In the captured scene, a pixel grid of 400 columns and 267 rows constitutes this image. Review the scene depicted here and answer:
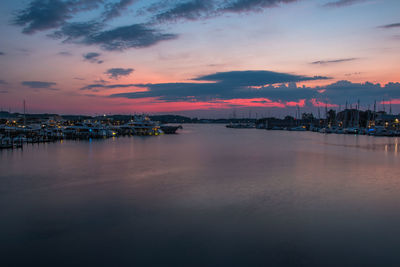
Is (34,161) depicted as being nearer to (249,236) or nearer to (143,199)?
(143,199)

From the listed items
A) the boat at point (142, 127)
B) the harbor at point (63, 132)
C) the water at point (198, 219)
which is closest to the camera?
the water at point (198, 219)

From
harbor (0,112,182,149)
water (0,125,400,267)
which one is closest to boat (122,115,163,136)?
harbor (0,112,182,149)

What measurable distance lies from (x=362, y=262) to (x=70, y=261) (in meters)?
6.40

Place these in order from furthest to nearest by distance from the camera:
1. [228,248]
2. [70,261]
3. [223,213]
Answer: [223,213]
[228,248]
[70,261]

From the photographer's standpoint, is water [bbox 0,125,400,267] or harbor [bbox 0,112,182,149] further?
harbor [bbox 0,112,182,149]

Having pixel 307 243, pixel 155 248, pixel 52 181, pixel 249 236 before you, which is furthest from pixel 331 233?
pixel 52 181

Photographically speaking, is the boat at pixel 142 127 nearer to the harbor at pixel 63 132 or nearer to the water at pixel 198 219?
the harbor at pixel 63 132

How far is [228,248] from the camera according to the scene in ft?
23.5

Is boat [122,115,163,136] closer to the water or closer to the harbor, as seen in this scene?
the harbor

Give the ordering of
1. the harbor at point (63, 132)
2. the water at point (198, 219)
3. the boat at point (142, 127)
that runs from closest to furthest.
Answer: the water at point (198, 219), the harbor at point (63, 132), the boat at point (142, 127)

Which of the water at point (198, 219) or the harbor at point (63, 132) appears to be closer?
the water at point (198, 219)

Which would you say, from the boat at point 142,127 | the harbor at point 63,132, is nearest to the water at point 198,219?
the harbor at point 63,132

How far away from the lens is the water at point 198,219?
6789 mm

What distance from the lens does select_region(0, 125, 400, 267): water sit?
679 centimetres
